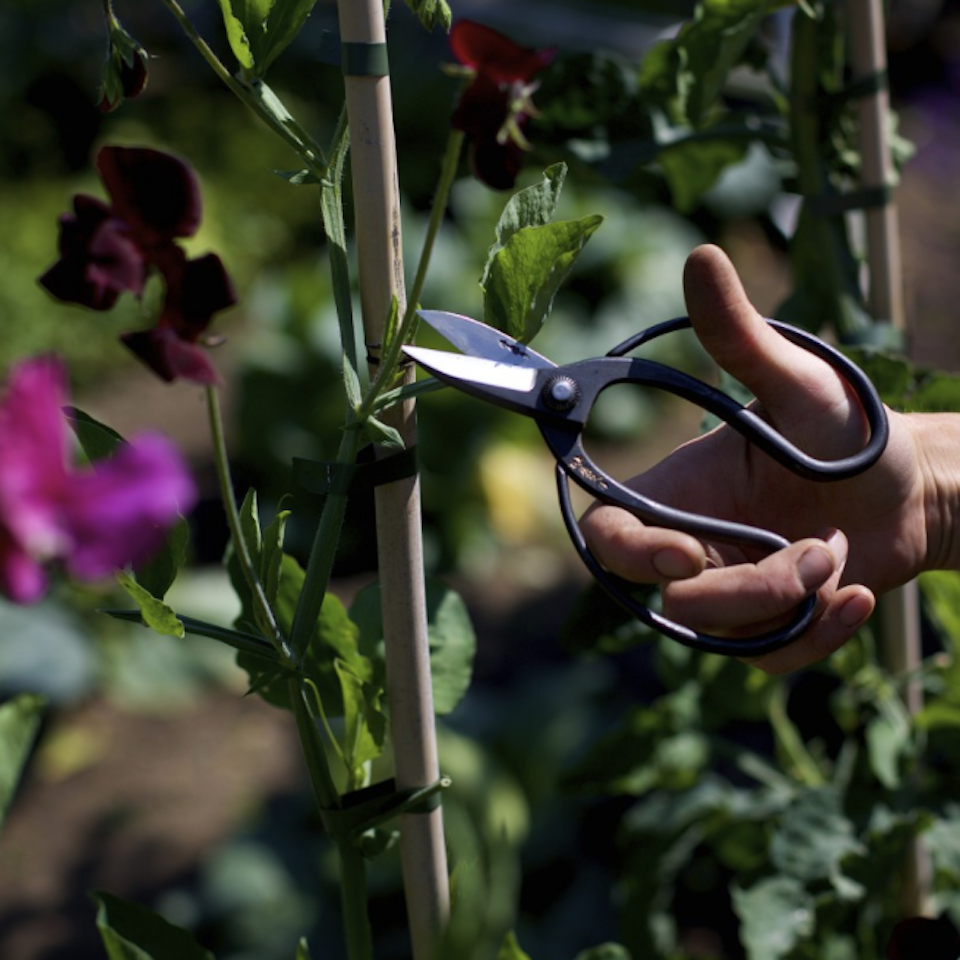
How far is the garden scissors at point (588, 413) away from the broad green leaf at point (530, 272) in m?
0.02

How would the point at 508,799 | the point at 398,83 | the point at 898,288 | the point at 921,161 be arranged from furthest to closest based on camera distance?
the point at 921,161 → the point at 398,83 → the point at 508,799 → the point at 898,288

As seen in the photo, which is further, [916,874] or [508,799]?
[508,799]

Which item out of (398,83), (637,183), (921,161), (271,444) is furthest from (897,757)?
(921,161)

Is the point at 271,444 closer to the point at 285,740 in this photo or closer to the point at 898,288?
the point at 285,740

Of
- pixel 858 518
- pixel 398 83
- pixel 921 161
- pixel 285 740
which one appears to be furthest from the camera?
pixel 921 161

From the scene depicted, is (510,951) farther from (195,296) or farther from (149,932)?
(195,296)

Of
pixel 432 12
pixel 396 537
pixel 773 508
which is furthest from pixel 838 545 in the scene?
pixel 432 12

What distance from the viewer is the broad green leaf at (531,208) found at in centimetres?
67

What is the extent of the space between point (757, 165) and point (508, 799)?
246cm

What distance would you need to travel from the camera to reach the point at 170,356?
569 millimetres

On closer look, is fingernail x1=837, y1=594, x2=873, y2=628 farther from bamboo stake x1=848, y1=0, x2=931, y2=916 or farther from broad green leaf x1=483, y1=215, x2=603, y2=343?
bamboo stake x1=848, y1=0, x2=931, y2=916

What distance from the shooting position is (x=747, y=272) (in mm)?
3781

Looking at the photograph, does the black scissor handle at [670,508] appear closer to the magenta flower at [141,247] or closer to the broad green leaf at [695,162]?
the magenta flower at [141,247]

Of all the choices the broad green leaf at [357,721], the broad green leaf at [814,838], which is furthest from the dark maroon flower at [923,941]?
the broad green leaf at [357,721]
